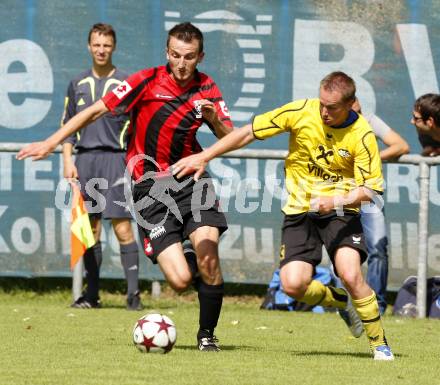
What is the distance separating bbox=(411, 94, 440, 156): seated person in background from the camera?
10.9m

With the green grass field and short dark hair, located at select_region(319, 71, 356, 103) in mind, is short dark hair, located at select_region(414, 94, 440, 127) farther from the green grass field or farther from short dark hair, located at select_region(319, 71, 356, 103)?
short dark hair, located at select_region(319, 71, 356, 103)

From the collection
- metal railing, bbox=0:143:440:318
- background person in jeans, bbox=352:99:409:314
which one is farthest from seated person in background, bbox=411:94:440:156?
background person in jeans, bbox=352:99:409:314

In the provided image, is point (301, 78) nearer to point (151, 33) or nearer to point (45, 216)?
point (151, 33)

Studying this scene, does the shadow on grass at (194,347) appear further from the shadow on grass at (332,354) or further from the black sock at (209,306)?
the shadow on grass at (332,354)

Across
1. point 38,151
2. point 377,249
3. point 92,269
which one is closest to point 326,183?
point 38,151

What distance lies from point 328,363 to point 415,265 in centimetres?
434

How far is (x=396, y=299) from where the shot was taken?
38.7 feet

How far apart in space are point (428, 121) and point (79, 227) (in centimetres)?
334

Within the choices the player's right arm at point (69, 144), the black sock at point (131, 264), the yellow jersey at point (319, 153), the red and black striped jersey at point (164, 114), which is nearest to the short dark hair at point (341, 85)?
the yellow jersey at point (319, 153)

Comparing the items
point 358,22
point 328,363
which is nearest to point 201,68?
point 358,22

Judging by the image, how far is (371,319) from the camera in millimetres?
7961

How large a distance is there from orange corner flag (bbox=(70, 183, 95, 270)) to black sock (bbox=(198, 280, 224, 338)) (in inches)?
121

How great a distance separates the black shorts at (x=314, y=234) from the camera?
27.0 ft

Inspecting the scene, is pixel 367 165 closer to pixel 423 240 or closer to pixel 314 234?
pixel 314 234
